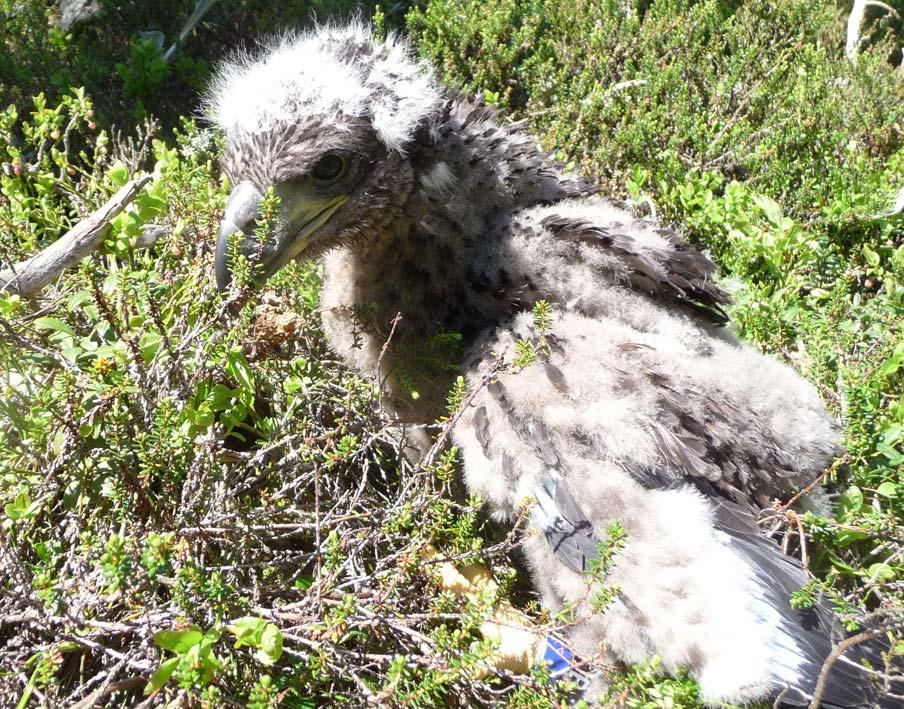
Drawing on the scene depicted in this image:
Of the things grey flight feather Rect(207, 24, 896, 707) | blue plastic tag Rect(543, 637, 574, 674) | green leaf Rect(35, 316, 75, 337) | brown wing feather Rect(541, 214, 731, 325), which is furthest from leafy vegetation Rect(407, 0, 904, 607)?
green leaf Rect(35, 316, 75, 337)

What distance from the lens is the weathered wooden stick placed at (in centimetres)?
253

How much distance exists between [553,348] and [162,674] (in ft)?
4.73

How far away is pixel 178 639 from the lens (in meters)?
1.70

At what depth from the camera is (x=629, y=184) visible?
13.7 feet

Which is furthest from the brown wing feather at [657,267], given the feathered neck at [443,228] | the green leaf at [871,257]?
the green leaf at [871,257]

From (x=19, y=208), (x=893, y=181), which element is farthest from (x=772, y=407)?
(x=19, y=208)

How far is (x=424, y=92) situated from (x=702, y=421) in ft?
4.79

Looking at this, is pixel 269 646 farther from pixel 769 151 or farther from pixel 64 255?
pixel 769 151

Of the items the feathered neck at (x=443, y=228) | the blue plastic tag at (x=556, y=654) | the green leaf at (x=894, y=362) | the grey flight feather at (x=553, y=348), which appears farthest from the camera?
the green leaf at (x=894, y=362)

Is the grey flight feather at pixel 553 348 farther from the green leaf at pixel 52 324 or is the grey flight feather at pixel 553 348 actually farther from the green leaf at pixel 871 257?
the green leaf at pixel 871 257

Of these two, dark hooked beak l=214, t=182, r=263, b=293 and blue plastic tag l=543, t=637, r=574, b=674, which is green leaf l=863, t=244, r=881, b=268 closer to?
blue plastic tag l=543, t=637, r=574, b=674

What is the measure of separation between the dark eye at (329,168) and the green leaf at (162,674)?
1.52 meters

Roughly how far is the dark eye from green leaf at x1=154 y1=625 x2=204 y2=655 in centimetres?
146

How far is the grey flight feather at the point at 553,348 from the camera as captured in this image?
6.82 ft
